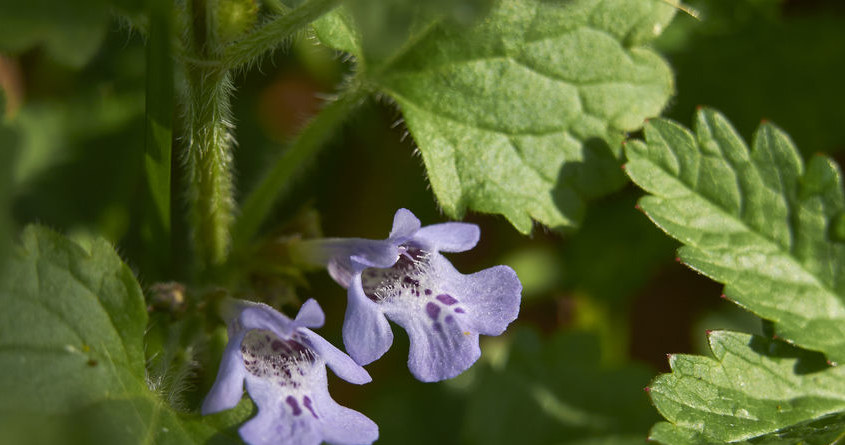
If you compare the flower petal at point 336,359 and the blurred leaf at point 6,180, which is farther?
the flower petal at point 336,359

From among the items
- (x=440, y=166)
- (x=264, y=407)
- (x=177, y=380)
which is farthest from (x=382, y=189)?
(x=264, y=407)

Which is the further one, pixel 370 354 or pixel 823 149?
pixel 823 149

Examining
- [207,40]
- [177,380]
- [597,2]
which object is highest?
[597,2]

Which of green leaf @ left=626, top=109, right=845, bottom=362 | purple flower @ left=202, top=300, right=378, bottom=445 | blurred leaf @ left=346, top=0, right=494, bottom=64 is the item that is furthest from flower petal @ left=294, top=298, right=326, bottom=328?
green leaf @ left=626, top=109, right=845, bottom=362

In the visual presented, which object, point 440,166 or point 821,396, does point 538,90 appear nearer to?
point 440,166

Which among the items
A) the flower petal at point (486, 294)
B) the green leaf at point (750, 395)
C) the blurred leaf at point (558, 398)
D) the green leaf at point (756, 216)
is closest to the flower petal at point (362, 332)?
the flower petal at point (486, 294)

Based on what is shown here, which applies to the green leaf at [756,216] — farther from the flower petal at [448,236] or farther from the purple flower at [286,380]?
the purple flower at [286,380]

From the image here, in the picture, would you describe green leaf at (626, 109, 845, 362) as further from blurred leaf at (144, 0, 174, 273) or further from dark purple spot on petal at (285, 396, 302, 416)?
blurred leaf at (144, 0, 174, 273)
